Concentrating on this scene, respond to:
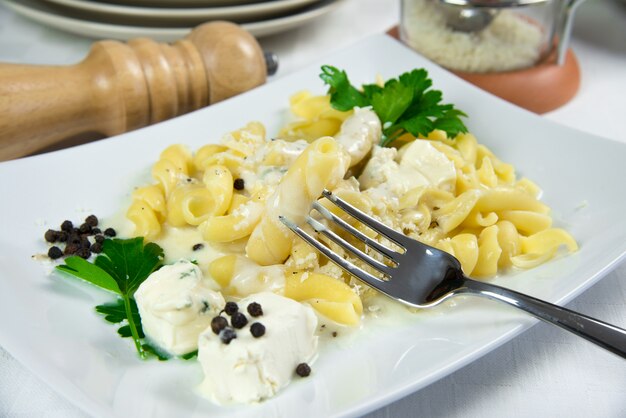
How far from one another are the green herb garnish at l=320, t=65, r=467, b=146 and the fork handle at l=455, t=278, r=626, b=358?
32.7 inches

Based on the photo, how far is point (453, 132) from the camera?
258 centimetres

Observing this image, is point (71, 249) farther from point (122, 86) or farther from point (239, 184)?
point (122, 86)

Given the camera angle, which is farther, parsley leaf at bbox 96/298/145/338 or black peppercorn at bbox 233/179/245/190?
black peppercorn at bbox 233/179/245/190

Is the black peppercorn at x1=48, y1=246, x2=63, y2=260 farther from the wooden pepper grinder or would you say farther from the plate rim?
the plate rim

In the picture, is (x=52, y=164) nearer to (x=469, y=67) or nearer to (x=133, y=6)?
(x=133, y=6)

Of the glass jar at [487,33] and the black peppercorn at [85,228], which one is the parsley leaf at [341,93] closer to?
the glass jar at [487,33]

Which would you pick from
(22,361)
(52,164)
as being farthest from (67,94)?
(22,361)

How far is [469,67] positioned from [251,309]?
6.25 ft

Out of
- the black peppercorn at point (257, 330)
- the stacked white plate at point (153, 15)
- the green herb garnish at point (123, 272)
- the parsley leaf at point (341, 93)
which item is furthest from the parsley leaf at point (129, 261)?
the stacked white plate at point (153, 15)

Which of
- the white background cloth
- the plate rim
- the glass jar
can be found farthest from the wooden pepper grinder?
the white background cloth

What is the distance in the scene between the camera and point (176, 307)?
6.02ft

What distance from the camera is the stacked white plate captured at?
11.2 feet

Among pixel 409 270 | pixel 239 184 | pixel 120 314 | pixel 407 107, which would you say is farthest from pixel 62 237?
pixel 407 107

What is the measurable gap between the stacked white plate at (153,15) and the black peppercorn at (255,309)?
196cm
